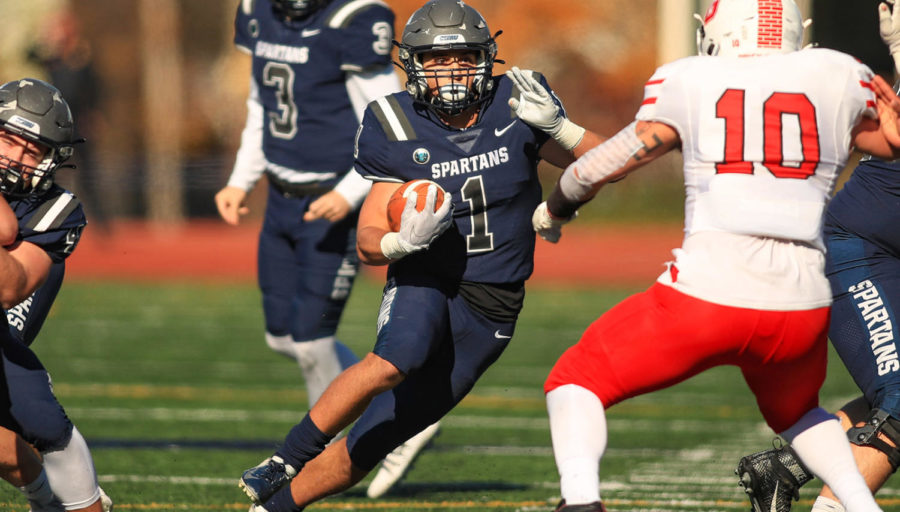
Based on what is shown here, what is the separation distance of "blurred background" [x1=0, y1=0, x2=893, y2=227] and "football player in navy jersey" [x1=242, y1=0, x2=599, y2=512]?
1253cm

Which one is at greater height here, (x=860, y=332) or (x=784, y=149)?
(x=784, y=149)

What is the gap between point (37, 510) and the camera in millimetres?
3961

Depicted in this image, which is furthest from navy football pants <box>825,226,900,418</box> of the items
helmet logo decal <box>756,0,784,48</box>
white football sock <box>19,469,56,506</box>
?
white football sock <box>19,469,56,506</box>

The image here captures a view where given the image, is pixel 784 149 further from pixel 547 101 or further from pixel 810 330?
pixel 547 101

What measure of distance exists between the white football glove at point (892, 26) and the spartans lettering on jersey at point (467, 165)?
4.21 ft

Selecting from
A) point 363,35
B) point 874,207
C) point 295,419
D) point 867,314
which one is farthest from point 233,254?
point 867,314

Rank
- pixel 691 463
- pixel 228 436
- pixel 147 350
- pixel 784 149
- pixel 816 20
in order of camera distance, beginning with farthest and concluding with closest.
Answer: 1. pixel 816 20
2. pixel 147 350
3. pixel 228 436
4. pixel 691 463
5. pixel 784 149

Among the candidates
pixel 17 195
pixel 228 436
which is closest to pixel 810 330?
pixel 17 195

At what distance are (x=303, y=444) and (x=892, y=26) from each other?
88.7 inches

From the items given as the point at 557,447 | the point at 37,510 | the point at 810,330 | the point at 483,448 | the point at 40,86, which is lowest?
the point at 483,448

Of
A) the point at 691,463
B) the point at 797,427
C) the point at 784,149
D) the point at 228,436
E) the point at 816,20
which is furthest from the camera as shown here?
the point at 816,20

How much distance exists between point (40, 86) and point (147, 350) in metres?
6.04

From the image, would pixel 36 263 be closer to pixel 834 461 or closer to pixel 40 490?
pixel 40 490

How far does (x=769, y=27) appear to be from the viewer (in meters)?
3.46
